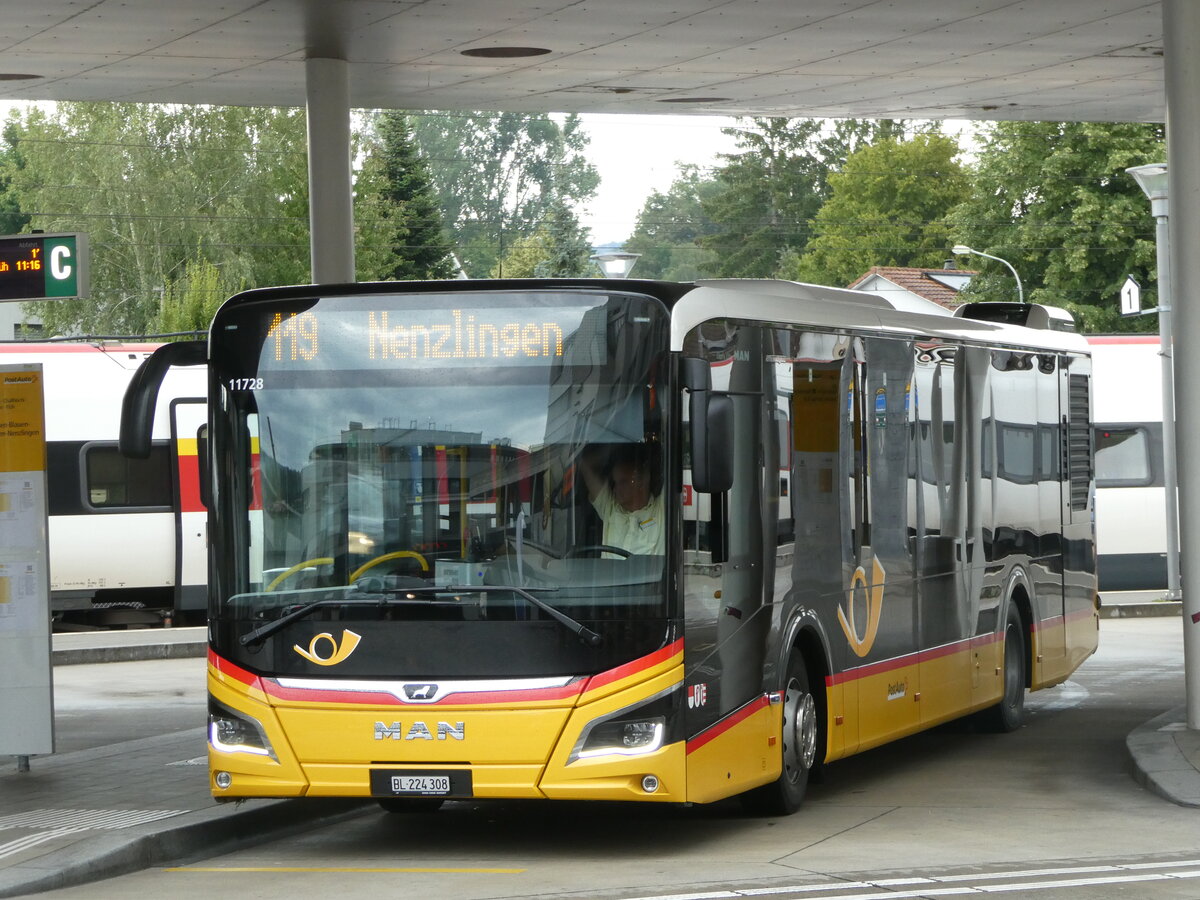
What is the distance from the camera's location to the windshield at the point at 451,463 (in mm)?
9258

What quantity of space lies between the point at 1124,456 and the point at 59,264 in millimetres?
20925

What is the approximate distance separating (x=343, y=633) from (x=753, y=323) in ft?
8.90

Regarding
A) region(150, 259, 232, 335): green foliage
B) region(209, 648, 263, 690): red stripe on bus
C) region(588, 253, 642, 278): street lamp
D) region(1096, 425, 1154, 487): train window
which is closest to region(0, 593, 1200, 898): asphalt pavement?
region(209, 648, 263, 690): red stripe on bus

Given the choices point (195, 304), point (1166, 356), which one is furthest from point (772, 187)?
point (1166, 356)

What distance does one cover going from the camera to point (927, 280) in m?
79.2

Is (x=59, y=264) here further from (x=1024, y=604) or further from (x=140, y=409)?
(x=1024, y=604)

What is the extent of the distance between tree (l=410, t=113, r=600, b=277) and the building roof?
30.6 metres

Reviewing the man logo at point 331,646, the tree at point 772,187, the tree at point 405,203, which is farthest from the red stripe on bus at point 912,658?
the tree at point 772,187

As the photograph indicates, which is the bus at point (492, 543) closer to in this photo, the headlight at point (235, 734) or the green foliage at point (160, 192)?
the headlight at point (235, 734)

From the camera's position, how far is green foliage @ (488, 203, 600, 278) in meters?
84.8

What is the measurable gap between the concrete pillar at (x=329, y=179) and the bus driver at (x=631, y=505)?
8.06 meters

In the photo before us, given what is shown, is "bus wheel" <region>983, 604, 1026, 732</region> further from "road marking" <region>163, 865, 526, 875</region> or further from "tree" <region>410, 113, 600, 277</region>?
"tree" <region>410, 113, 600, 277</region>

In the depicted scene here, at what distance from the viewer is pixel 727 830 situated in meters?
10.4

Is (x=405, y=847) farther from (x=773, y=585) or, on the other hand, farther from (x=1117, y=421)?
(x=1117, y=421)
